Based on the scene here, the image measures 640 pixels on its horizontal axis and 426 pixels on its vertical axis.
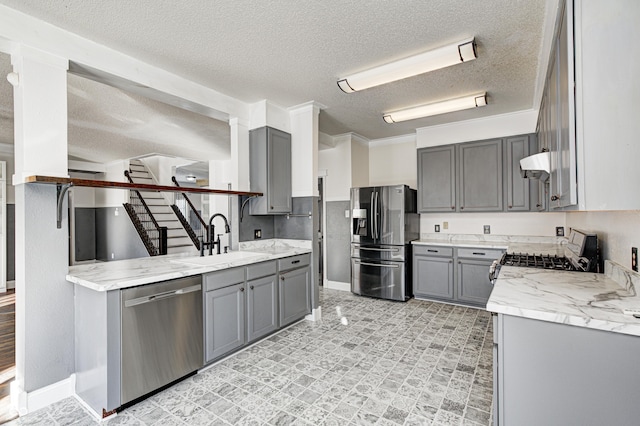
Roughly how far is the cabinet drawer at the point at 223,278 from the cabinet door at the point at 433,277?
2.77 metres

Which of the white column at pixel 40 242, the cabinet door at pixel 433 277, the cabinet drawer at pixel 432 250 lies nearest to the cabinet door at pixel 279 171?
the white column at pixel 40 242

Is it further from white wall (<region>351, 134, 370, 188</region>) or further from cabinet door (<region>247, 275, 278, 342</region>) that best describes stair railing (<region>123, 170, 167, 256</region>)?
white wall (<region>351, 134, 370, 188</region>)

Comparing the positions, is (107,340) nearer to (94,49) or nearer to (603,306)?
(94,49)

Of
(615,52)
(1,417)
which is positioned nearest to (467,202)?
(615,52)

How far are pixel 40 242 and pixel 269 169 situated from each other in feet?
6.98

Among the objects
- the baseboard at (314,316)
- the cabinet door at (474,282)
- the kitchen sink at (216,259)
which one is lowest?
the baseboard at (314,316)

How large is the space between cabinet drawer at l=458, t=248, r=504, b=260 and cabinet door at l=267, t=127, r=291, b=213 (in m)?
2.45

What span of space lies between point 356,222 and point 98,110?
380cm

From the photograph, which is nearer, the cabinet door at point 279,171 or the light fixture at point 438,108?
the light fixture at point 438,108

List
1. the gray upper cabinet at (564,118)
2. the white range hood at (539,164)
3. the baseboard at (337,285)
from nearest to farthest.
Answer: the gray upper cabinet at (564,118), the white range hood at (539,164), the baseboard at (337,285)

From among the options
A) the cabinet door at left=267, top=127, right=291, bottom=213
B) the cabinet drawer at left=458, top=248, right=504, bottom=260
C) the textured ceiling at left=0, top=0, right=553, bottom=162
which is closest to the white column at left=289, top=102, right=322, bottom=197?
the cabinet door at left=267, top=127, right=291, bottom=213

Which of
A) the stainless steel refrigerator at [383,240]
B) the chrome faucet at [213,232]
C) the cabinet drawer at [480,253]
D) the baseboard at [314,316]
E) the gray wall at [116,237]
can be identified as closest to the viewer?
the chrome faucet at [213,232]

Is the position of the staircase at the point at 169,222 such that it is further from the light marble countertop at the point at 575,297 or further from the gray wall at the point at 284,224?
the light marble countertop at the point at 575,297

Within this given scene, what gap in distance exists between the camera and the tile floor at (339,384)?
1.94 meters
